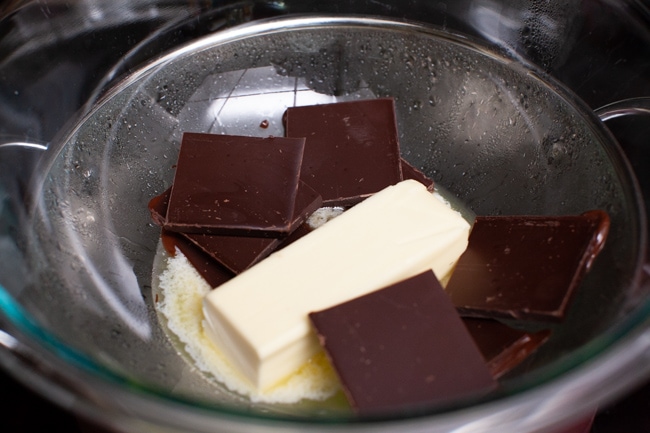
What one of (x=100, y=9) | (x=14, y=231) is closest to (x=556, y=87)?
(x=100, y=9)

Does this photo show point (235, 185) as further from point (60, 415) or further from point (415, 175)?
point (60, 415)

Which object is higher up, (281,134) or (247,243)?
(281,134)

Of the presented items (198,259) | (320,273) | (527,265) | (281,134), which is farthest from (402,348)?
(281,134)

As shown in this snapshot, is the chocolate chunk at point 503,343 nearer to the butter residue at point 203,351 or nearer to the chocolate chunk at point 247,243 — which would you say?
the butter residue at point 203,351

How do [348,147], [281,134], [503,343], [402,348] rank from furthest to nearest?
[281,134] < [348,147] < [503,343] < [402,348]

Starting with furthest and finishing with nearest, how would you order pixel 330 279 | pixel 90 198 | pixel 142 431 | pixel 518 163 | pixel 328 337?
pixel 518 163, pixel 90 198, pixel 330 279, pixel 328 337, pixel 142 431

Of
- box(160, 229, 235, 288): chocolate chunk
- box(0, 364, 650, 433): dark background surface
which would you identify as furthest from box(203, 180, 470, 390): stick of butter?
box(0, 364, 650, 433): dark background surface

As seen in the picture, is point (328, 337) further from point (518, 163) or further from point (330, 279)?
point (518, 163)
